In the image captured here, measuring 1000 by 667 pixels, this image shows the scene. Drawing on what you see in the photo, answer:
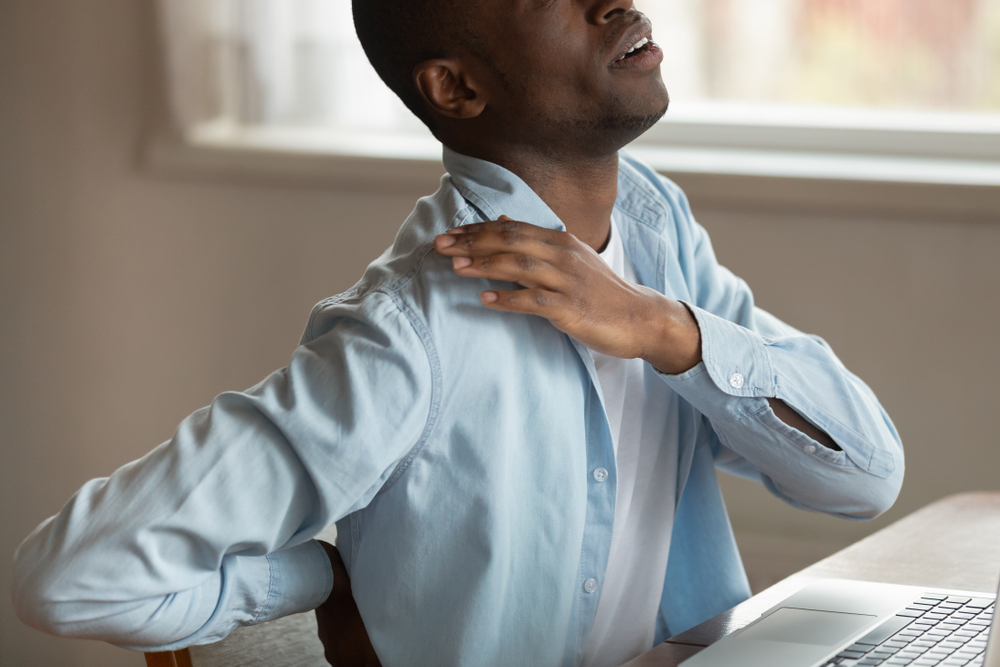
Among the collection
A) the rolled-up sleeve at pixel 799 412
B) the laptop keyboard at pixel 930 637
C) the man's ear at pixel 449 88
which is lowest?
the laptop keyboard at pixel 930 637

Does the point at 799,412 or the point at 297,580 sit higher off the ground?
the point at 799,412

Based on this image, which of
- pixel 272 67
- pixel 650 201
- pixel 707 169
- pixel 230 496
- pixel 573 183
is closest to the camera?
pixel 230 496

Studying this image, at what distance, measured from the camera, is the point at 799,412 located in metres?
1.02

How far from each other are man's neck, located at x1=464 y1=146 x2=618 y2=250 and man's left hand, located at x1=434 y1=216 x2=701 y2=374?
4.0 inches

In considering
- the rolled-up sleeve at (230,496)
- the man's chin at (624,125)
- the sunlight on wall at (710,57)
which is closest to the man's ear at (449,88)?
the man's chin at (624,125)

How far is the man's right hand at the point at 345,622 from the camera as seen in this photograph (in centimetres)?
97

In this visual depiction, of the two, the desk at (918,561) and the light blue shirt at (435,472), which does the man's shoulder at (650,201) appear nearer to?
the light blue shirt at (435,472)

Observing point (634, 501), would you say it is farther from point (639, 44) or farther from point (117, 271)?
point (117, 271)

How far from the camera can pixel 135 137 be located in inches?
96.0

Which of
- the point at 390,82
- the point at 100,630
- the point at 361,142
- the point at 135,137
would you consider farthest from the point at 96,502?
the point at 135,137

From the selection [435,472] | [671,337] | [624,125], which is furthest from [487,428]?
[624,125]

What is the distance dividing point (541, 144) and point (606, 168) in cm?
7

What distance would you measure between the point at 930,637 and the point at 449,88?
0.62m

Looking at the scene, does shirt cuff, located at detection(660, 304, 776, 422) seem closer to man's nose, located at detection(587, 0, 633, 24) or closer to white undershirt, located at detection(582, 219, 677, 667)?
white undershirt, located at detection(582, 219, 677, 667)
